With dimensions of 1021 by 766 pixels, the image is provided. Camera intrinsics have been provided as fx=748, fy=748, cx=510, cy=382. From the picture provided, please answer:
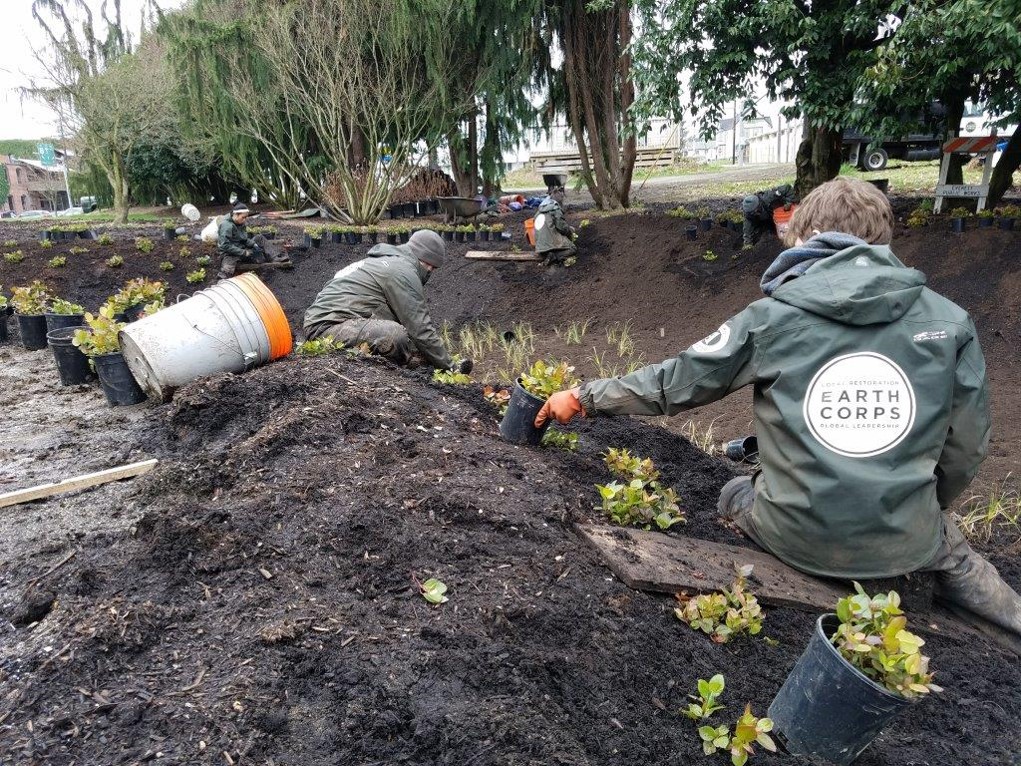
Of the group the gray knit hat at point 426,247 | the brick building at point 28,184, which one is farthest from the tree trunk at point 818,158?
the brick building at point 28,184

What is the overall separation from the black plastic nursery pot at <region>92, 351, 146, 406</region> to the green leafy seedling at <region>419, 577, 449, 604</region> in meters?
4.24

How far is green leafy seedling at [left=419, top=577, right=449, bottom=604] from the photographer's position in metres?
2.34

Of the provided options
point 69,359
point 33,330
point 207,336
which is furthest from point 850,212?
point 33,330

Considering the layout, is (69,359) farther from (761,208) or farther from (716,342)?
(761,208)

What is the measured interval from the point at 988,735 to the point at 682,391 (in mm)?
1374

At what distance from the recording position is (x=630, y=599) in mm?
2451

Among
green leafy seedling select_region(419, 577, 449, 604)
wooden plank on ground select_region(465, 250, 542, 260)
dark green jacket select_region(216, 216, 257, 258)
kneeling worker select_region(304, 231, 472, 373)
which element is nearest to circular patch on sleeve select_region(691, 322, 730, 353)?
green leafy seedling select_region(419, 577, 449, 604)

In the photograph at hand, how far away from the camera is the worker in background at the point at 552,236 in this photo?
35.4 ft

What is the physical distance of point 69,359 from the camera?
6422mm

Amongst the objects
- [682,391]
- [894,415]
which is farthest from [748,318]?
[894,415]

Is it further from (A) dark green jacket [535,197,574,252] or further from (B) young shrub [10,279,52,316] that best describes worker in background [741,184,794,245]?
(B) young shrub [10,279,52,316]

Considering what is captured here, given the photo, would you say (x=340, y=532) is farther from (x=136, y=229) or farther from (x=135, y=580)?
(x=136, y=229)

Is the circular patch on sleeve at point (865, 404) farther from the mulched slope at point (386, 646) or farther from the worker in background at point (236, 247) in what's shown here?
the worker in background at point (236, 247)

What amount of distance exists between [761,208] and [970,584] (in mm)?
7185
